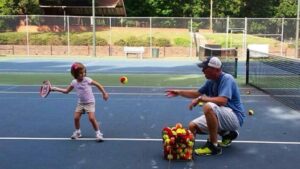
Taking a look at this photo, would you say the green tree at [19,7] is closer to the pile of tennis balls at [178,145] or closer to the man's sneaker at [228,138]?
the man's sneaker at [228,138]

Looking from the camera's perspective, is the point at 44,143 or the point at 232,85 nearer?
the point at 232,85

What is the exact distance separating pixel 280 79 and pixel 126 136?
30.3ft

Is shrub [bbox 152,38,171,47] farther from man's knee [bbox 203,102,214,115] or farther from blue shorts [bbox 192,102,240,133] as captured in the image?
man's knee [bbox 203,102,214,115]

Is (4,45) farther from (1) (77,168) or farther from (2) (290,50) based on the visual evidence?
(1) (77,168)

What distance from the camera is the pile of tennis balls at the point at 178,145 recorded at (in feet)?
19.3

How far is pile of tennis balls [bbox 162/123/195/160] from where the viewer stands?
588 cm

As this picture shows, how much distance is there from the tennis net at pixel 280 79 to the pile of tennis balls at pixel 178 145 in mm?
4996

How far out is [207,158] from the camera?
19.9 feet

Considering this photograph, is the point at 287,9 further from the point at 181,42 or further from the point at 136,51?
the point at 136,51

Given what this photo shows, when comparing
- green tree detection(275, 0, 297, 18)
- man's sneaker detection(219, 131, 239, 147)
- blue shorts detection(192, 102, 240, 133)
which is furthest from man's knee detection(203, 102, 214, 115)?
green tree detection(275, 0, 297, 18)

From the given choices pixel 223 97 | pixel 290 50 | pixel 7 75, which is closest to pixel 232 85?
pixel 223 97

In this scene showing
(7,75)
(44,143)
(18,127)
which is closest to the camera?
(44,143)

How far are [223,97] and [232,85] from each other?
253 mm

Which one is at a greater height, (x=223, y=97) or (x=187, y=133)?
(x=223, y=97)
